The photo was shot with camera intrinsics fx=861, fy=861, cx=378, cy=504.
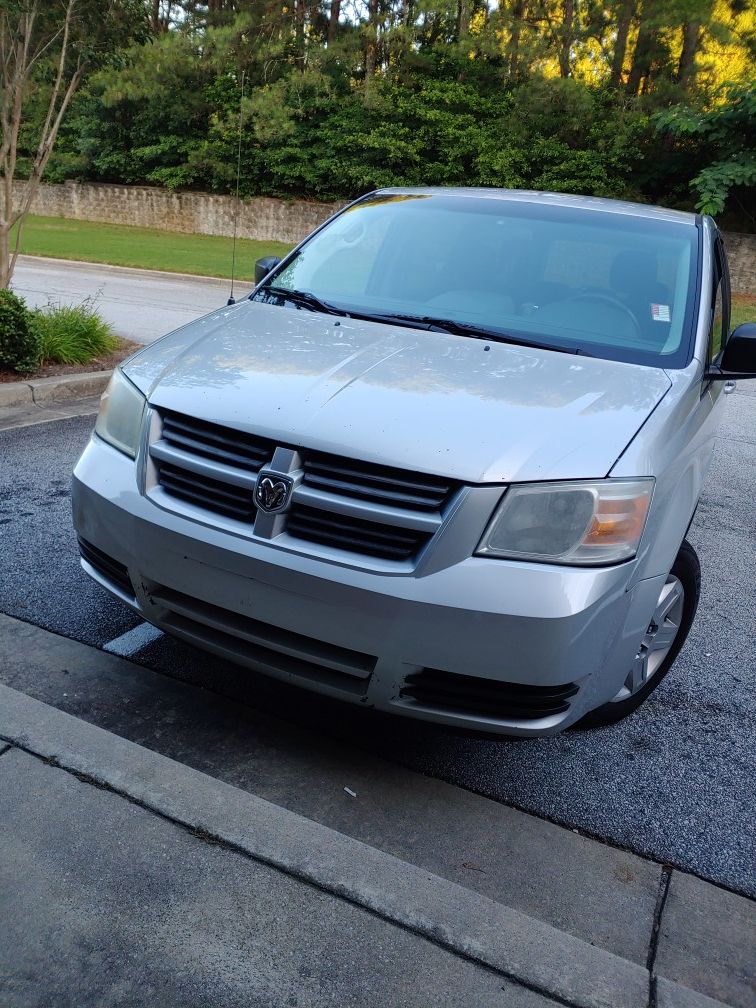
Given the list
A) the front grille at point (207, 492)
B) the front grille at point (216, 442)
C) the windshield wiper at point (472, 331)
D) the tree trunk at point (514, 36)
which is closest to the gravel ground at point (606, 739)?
the front grille at point (207, 492)

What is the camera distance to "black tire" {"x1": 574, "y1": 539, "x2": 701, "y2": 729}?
9.81ft

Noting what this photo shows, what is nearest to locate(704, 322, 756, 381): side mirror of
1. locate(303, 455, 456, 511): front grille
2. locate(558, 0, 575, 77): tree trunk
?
locate(303, 455, 456, 511): front grille

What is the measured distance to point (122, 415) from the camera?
9.52ft

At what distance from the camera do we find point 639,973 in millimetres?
2055

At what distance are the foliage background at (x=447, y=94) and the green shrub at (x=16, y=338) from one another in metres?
23.4

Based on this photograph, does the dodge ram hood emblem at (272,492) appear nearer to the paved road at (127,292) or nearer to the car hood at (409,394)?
the car hood at (409,394)

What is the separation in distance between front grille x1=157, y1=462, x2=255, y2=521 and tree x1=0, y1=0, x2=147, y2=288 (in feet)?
21.0

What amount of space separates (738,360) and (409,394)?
1.42 metres

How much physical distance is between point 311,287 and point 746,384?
9316 millimetres

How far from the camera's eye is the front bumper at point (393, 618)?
7.40 ft

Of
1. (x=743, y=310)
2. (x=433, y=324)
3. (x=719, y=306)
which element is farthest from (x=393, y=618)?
(x=743, y=310)

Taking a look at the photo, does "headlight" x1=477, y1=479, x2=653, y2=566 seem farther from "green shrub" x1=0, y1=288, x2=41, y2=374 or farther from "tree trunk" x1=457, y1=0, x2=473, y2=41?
"tree trunk" x1=457, y1=0, x2=473, y2=41

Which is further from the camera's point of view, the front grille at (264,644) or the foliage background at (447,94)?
the foliage background at (447,94)

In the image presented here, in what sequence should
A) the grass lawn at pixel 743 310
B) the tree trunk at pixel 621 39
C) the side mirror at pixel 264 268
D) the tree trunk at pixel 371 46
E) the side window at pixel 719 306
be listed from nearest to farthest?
the side window at pixel 719 306, the side mirror at pixel 264 268, the grass lawn at pixel 743 310, the tree trunk at pixel 621 39, the tree trunk at pixel 371 46
